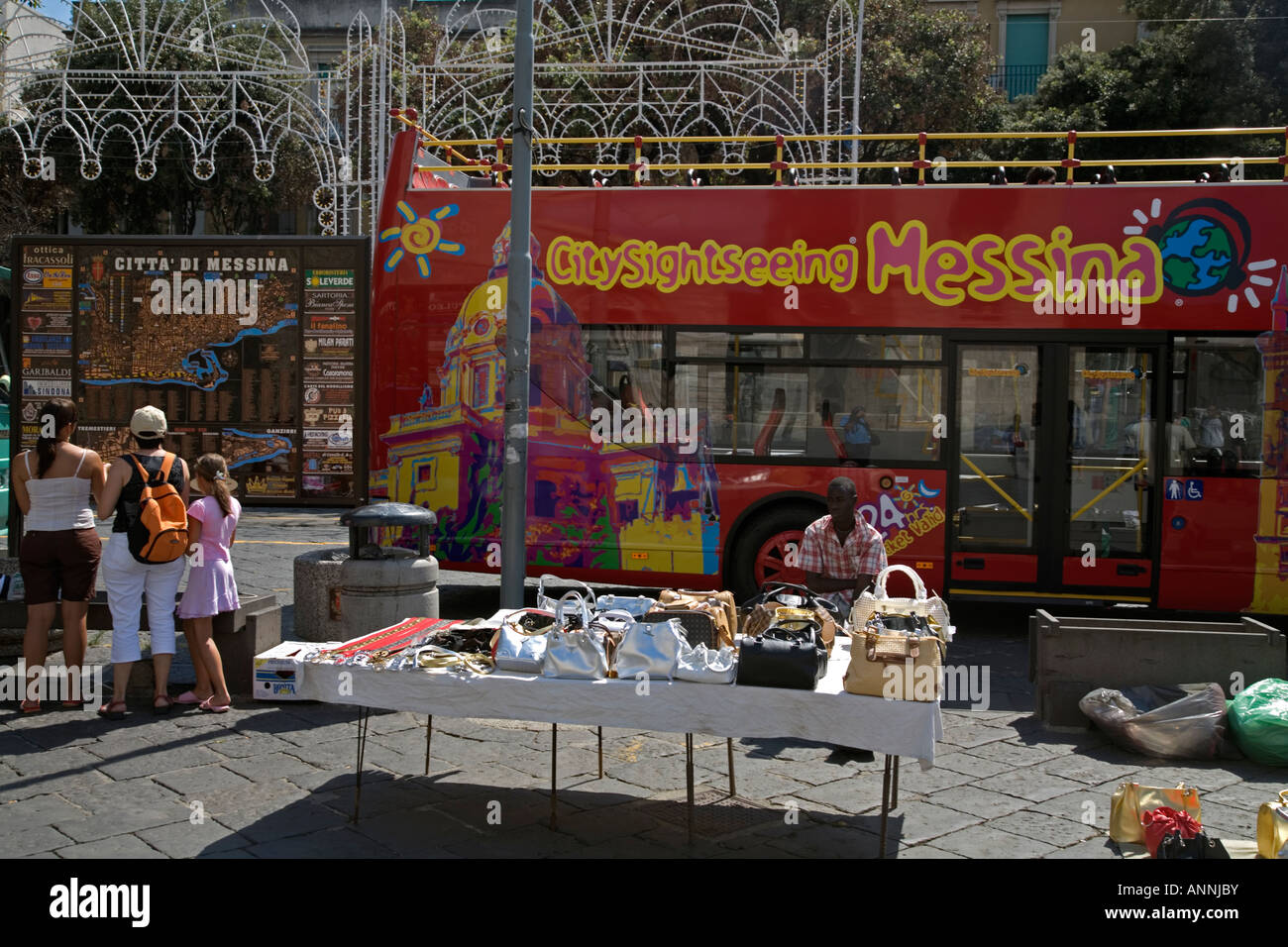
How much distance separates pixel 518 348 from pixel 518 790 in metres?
3.18

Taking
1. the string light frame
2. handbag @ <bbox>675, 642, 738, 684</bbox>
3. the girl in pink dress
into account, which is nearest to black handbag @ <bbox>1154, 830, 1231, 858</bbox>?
handbag @ <bbox>675, 642, 738, 684</bbox>

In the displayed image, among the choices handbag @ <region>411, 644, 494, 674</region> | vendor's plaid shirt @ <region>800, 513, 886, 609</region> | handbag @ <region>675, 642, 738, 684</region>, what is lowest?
handbag @ <region>411, 644, 494, 674</region>

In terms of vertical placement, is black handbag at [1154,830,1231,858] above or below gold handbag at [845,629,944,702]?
below

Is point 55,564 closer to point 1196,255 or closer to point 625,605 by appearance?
point 625,605

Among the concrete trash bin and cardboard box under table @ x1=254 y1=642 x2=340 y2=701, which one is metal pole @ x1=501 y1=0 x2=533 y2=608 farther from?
cardboard box under table @ x1=254 y1=642 x2=340 y2=701

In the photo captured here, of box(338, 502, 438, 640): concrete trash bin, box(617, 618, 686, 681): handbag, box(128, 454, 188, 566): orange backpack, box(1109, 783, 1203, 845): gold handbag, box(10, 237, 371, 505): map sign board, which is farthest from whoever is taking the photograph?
box(10, 237, 371, 505): map sign board

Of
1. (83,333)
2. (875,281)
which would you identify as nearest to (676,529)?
(875,281)

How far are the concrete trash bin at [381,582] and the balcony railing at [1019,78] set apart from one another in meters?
24.9

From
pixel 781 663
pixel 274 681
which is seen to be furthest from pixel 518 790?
pixel 274 681

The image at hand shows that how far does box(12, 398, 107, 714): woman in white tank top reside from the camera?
6.91 m

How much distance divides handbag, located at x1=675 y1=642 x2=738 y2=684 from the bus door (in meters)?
4.98

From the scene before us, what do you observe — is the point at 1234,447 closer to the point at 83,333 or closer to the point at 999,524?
the point at 999,524

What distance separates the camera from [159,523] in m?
6.70

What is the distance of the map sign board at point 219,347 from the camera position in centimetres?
1509
